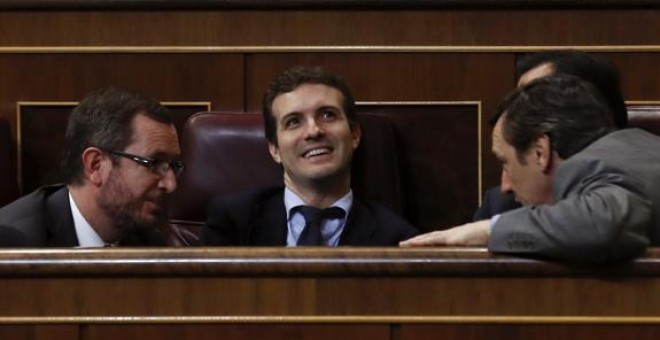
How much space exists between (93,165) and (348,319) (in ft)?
1.40

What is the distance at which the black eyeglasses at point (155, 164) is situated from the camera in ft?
3.81

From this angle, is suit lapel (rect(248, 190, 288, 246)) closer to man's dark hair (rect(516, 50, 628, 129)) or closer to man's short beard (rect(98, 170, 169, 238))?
man's short beard (rect(98, 170, 169, 238))

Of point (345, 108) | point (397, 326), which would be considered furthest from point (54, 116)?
point (397, 326)

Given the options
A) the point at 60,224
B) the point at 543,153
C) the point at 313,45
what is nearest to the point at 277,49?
the point at 313,45

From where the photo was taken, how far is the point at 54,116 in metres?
1.41

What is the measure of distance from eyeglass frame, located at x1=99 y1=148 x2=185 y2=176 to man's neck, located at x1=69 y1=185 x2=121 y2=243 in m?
0.04

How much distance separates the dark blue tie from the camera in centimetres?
119

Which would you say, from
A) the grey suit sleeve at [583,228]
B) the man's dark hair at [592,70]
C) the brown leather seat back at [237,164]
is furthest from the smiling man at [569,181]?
the brown leather seat back at [237,164]

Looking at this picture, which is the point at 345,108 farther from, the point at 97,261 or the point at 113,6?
the point at 97,261

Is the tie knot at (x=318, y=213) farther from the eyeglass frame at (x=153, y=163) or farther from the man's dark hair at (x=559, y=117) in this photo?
the man's dark hair at (x=559, y=117)

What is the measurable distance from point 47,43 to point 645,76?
617mm

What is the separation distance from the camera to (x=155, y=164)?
1.17 m

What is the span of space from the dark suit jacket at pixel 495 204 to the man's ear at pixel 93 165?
34 centimetres

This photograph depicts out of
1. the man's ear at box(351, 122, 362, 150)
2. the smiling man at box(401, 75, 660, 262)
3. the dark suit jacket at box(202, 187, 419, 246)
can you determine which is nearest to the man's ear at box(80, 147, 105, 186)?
the dark suit jacket at box(202, 187, 419, 246)
